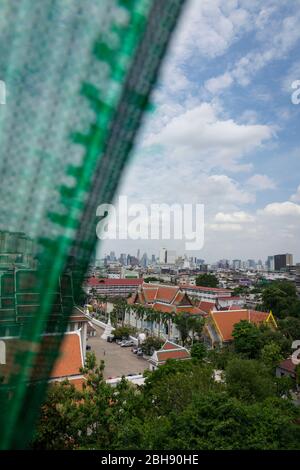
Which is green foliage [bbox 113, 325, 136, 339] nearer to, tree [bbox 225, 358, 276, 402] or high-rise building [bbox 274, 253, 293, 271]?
tree [bbox 225, 358, 276, 402]

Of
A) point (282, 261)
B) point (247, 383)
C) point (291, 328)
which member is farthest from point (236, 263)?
point (247, 383)

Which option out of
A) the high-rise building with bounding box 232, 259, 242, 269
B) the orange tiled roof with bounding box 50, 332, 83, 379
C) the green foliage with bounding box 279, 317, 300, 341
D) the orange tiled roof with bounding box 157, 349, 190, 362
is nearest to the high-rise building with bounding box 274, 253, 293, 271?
the high-rise building with bounding box 232, 259, 242, 269

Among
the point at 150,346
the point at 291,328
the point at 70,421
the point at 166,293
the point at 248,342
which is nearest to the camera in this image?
the point at 70,421

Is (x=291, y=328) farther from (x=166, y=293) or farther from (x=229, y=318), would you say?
(x=166, y=293)

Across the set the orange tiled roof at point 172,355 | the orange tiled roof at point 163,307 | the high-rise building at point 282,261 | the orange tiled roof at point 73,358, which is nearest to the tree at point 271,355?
the orange tiled roof at point 172,355

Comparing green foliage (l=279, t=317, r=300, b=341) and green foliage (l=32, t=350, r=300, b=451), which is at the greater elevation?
green foliage (l=32, t=350, r=300, b=451)

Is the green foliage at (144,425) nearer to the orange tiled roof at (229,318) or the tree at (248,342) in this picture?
the tree at (248,342)
